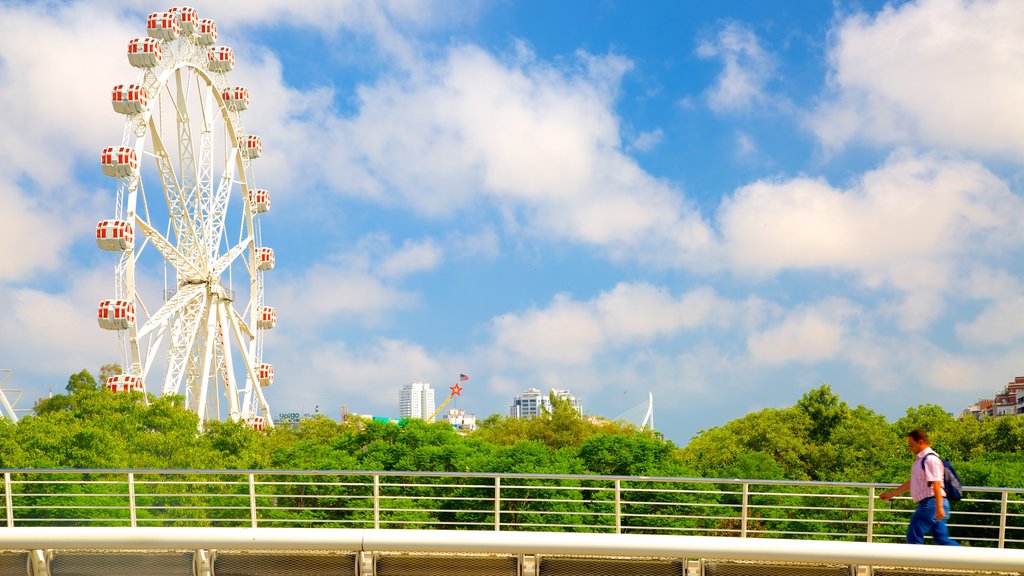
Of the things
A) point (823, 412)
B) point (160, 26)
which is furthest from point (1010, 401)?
point (160, 26)

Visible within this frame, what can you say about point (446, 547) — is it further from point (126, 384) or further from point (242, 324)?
point (242, 324)

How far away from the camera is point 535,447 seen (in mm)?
38469

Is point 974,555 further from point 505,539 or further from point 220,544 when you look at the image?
point 220,544

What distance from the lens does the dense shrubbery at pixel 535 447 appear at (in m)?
35.9

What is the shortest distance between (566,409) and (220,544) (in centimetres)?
4509

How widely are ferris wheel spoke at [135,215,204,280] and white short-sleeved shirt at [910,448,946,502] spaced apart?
1342 inches

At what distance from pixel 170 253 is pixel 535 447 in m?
17.1

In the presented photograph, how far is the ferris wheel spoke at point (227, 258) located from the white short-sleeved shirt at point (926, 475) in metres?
39.2

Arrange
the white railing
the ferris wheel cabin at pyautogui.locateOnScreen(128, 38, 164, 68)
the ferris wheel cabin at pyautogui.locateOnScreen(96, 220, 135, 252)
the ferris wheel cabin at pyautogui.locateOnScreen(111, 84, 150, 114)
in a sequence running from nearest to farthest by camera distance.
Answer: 1. the white railing
2. the ferris wheel cabin at pyautogui.locateOnScreen(96, 220, 135, 252)
3. the ferris wheel cabin at pyautogui.locateOnScreen(111, 84, 150, 114)
4. the ferris wheel cabin at pyautogui.locateOnScreen(128, 38, 164, 68)

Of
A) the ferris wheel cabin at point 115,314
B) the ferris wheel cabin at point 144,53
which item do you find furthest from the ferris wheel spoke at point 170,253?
the ferris wheel cabin at point 144,53

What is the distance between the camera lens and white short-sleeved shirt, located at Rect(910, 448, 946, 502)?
26.6 feet

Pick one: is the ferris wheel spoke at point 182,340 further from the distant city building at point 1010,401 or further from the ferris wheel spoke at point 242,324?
the distant city building at point 1010,401

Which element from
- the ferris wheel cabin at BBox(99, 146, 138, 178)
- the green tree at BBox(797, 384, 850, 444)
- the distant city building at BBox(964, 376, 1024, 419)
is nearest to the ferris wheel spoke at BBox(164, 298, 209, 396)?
the ferris wheel cabin at BBox(99, 146, 138, 178)

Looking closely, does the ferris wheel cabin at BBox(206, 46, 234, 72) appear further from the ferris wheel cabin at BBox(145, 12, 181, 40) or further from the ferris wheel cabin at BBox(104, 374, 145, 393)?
the ferris wheel cabin at BBox(104, 374, 145, 393)
